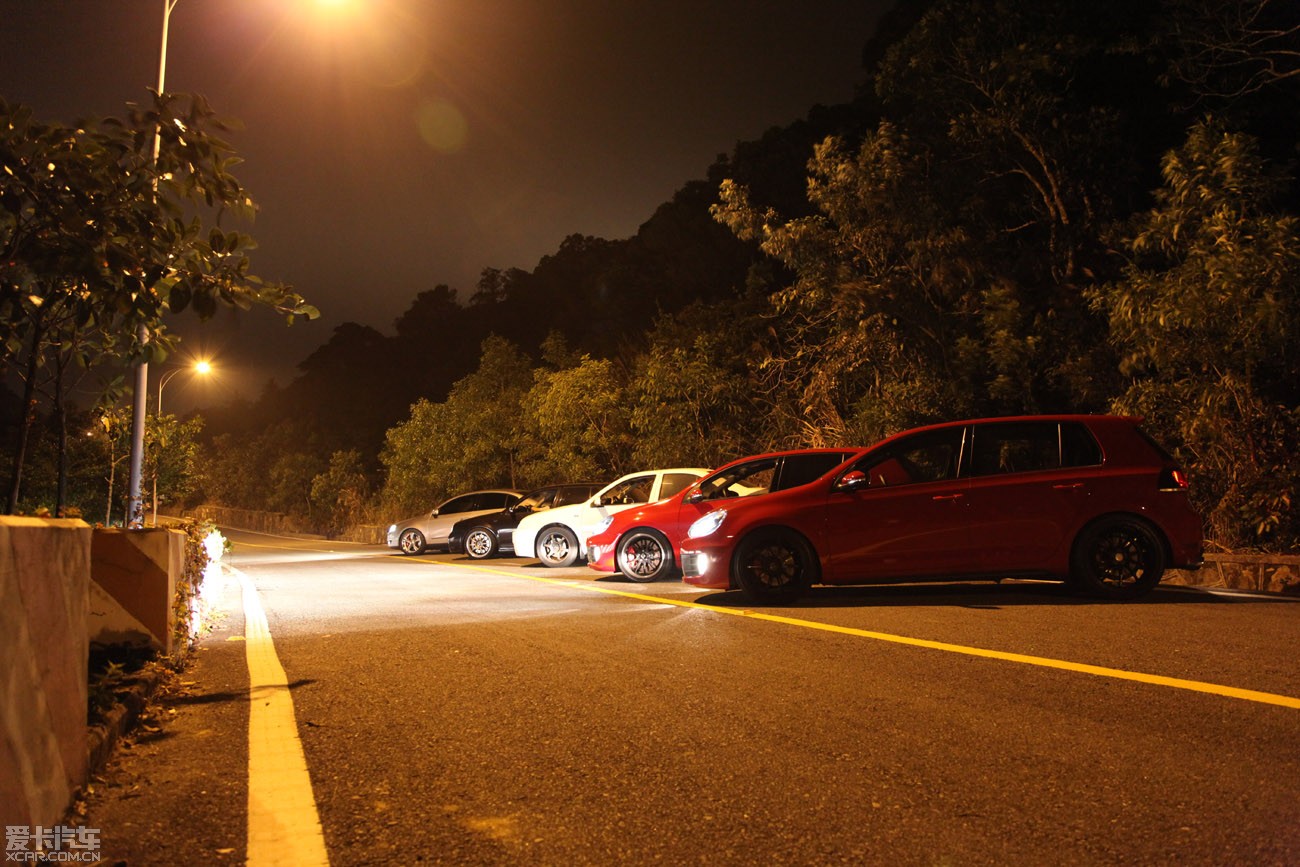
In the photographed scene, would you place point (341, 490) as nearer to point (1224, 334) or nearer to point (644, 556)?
point (644, 556)

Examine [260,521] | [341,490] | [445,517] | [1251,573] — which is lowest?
[1251,573]

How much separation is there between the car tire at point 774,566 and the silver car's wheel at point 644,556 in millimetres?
3297

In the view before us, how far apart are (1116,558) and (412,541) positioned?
19.1 meters

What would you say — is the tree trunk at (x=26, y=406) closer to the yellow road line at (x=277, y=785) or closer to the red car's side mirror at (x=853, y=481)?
the yellow road line at (x=277, y=785)

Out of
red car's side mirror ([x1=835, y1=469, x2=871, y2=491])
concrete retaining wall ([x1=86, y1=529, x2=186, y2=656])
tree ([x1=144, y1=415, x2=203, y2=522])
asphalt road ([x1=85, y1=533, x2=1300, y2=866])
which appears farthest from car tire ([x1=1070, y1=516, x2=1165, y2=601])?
tree ([x1=144, y1=415, x2=203, y2=522])

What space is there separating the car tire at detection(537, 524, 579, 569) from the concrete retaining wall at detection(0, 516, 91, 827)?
13.6 meters

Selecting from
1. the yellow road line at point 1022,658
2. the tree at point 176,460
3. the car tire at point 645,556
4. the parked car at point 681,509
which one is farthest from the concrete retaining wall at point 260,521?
the yellow road line at point 1022,658

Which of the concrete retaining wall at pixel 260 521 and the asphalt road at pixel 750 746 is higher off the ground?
the concrete retaining wall at pixel 260 521

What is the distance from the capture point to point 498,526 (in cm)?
2175

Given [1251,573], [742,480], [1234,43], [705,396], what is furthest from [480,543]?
[1234,43]

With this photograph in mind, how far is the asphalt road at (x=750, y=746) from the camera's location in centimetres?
340

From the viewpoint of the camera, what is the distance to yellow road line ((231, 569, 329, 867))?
3416 millimetres

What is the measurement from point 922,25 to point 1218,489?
834 centimetres

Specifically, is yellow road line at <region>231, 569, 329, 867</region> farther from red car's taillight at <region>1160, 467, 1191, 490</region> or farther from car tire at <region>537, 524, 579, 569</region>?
car tire at <region>537, 524, 579, 569</region>
